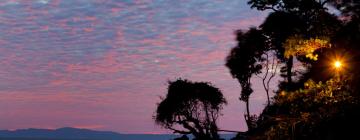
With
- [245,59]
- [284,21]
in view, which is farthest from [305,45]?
[245,59]

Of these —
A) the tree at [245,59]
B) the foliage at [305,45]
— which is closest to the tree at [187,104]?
the tree at [245,59]

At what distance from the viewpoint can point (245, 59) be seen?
6147cm

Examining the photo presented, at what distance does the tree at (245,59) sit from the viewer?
2359 inches

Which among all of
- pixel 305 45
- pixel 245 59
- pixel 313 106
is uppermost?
pixel 245 59

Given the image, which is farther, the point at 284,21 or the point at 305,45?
the point at 284,21

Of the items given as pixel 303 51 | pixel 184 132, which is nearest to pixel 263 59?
pixel 184 132

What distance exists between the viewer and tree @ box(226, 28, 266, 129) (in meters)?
59.9

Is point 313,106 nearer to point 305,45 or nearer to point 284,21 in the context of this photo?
point 305,45

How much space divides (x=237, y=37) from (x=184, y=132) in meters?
14.1

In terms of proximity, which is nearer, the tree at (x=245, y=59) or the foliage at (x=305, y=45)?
the foliage at (x=305, y=45)

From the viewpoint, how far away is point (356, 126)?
13.0 metres

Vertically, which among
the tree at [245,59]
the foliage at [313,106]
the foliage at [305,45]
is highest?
the tree at [245,59]

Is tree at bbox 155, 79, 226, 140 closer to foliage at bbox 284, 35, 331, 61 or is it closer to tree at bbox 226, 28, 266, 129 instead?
tree at bbox 226, 28, 266, 129

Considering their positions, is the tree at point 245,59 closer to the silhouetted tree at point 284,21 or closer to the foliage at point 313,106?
the silhouetted tree at point 284,21
